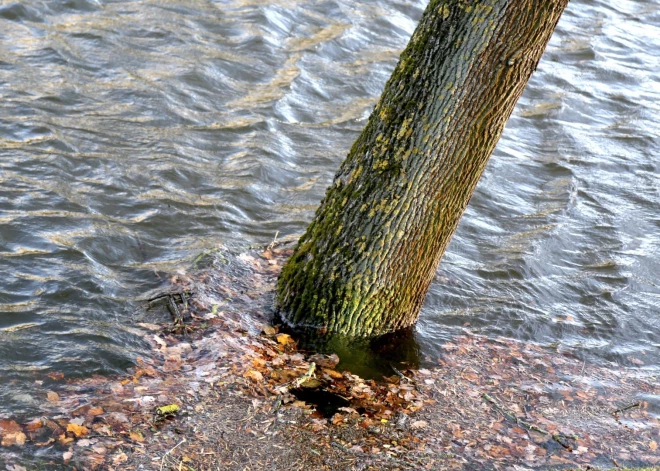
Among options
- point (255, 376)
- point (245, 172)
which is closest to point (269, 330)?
point (255, 376)

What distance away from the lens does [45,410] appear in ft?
15.5

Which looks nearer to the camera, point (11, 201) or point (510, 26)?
point (510, 26)

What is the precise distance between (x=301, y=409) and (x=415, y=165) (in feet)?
5.70

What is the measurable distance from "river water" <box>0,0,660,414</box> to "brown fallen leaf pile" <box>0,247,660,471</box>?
0.94ft

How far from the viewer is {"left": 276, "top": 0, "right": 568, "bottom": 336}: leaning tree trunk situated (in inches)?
198

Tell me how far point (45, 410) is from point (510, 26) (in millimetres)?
3625

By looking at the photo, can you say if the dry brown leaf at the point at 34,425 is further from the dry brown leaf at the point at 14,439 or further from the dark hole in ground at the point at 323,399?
the dark hole in ground at the point at 323,399

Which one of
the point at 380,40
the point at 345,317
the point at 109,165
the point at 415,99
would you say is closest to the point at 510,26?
the point at 415,99

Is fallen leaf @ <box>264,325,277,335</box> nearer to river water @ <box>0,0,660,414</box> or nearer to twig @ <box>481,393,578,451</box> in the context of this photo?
river water @ <box>0,0,660,414</box>

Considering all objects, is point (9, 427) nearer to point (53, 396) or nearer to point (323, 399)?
point (53, 396)

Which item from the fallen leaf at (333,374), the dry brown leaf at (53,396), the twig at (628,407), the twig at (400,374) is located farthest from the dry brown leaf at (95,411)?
the twig at (628,407)

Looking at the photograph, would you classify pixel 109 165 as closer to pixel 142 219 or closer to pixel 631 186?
pixel 142 219

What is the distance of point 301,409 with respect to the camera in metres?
5.12

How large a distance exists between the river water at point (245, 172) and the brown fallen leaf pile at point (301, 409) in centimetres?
29
